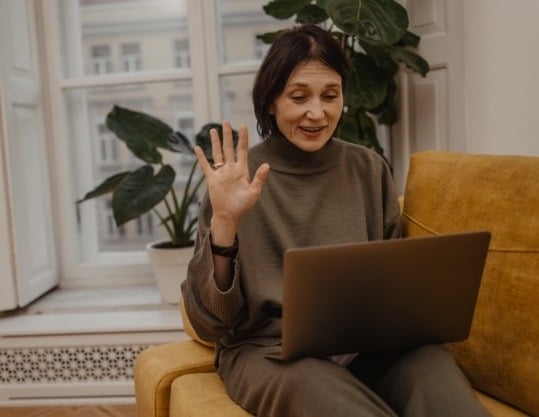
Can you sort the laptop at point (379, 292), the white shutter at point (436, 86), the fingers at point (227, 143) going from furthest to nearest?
the white shutter at point (436, 86) → the fingers at point (227, 143) → the laptop at point (379, 292)

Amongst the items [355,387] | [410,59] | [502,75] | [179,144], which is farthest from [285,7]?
[355,387]

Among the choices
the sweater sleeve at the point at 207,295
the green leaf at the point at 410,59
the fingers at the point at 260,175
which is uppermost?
the green leaf at the point at 410,59

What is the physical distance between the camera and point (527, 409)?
3.92 ft

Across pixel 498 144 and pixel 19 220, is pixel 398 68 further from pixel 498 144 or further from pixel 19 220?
pixel 19 220

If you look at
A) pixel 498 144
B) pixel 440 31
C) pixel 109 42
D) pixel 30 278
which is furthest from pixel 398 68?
pixel 30 278

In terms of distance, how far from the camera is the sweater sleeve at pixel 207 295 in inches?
48.9

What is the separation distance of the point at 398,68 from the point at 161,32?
106cm

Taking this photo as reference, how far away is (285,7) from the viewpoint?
2.22 metres

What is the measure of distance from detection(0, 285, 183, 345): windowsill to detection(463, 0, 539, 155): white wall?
4.25ft

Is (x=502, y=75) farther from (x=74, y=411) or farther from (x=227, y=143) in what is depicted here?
(x=74, y=411)

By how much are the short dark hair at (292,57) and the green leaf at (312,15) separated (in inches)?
32.5

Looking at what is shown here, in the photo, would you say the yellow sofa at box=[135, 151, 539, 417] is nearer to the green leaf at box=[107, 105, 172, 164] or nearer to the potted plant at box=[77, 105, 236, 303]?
the potted plant at box=[77, 105, 236, 303]

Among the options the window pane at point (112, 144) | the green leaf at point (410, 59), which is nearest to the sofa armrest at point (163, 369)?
the green leaf at point (410, 59)

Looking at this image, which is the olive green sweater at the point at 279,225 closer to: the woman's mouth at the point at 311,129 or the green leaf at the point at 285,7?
the woman's mouth at the point at 311,129
